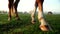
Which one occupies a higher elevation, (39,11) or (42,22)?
(39,11)

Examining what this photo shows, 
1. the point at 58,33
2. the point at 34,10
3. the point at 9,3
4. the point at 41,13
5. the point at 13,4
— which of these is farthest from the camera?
the point at 13,4

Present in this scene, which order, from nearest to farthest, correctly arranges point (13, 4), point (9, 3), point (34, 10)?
point (34, 10), point (9, 3), point (13, 4)

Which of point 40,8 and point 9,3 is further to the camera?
point 9,3

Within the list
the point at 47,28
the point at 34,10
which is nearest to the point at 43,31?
the point at 47,28

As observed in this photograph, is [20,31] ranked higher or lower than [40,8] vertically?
lower

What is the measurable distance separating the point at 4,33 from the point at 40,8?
1.39 metres

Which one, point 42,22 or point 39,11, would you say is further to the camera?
point 39,11

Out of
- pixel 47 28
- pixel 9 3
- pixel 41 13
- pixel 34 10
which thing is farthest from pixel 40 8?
pixel 9 3

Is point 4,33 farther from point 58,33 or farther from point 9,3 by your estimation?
point 9,3

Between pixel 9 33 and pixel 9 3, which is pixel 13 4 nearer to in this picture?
pixel 9 3

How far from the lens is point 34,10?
9344mm

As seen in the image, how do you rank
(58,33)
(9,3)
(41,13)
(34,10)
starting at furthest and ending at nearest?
(9,3), (34,10), (41,13), (58,33)

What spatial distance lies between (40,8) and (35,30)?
0.72 m

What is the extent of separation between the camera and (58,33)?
6.76m
